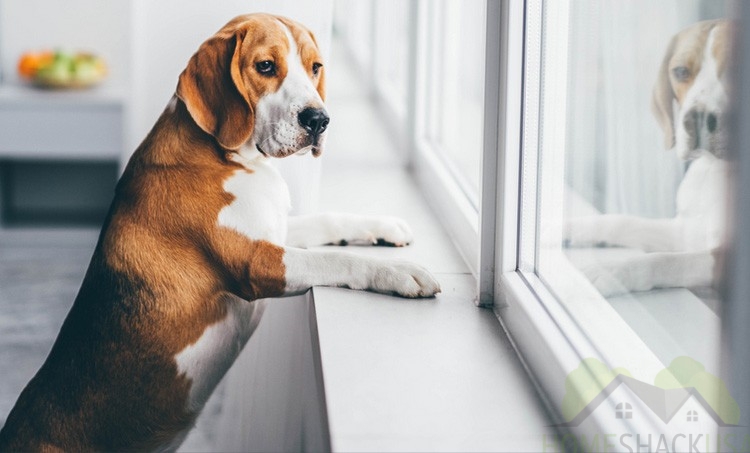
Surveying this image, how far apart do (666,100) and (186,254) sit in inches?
29.4

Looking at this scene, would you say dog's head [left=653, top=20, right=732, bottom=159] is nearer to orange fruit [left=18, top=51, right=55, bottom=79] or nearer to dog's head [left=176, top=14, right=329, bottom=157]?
dog's head [left=176, top=14, right=329, bottom=157]

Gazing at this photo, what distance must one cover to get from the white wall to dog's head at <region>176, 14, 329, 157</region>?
0.78 feet

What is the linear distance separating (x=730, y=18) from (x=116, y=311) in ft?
3.19

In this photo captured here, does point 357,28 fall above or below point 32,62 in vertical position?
above

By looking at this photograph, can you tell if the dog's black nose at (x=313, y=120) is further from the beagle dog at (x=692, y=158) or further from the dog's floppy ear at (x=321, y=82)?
the beagle dog at (x=692, y=158)

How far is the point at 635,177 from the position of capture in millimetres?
1001

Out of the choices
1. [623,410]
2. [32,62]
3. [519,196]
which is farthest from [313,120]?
[32,62]

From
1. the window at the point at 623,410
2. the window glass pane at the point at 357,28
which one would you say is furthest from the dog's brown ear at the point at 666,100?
the window glass pane at the point at 357,28

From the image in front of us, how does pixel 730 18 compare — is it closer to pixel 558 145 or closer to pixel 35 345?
pixel 558 145

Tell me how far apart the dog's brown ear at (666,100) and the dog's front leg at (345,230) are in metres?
0.82

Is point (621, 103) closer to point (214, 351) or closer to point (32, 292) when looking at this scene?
point (214, 351)

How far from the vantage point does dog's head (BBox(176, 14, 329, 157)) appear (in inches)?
53.9

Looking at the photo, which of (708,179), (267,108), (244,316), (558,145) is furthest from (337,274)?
(708,179)

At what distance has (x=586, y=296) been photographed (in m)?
1.16
